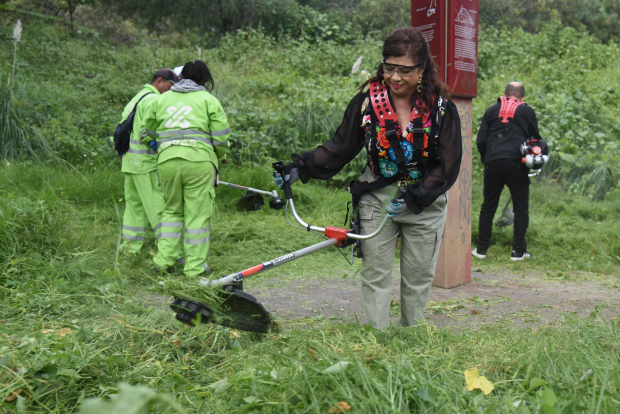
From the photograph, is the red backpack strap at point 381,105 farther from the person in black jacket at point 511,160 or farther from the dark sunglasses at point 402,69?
the person in black jacket at point 511,160

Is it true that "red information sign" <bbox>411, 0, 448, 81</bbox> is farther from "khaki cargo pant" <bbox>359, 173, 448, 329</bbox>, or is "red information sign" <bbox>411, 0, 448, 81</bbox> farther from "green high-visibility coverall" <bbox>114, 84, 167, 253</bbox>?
"green high-visibility coverall" <bbox>114, 84, 167, 253</bbox>

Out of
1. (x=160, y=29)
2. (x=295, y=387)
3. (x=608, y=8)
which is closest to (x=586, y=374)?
(x=295, y=387)

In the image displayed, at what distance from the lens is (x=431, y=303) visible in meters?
4.99

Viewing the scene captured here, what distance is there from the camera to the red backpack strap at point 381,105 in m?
3.46

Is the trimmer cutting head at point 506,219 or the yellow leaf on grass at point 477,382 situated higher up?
the yellow leaf on grass at point 477,382

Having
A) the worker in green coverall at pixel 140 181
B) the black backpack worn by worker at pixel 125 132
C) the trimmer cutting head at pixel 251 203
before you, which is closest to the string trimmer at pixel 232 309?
the trimmer cutting head at pixel 251 203

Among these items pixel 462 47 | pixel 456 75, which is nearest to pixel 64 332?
pixel 456 75

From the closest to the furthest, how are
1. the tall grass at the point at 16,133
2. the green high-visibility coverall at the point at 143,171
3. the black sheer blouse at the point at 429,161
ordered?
the black sheer blouse at the point at 429,161, the green high-visibility coverall at the point at 143,171, the tall grass at the point at 16,133

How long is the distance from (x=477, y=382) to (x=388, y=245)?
1.45 m

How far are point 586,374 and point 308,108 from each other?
8283mm

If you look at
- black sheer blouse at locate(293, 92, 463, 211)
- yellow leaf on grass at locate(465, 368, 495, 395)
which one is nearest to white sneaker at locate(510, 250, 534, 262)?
black sheer blouse at locate(293, 92, 463, 211)

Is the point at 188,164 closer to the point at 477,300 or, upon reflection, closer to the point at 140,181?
the point at 140,181

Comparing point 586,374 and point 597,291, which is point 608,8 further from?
point 586,374

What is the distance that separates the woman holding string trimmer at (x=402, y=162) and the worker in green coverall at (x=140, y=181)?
2.73m
